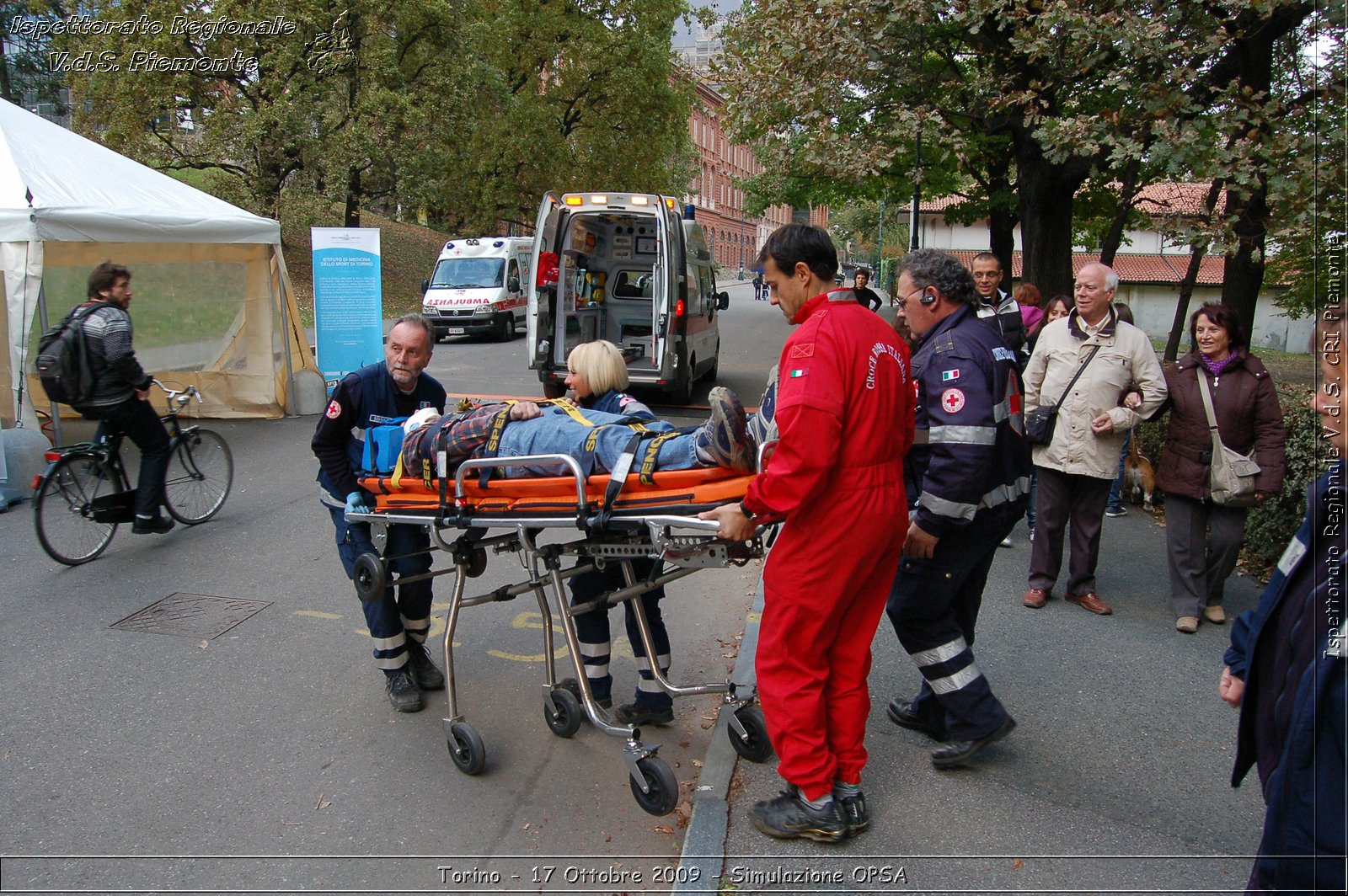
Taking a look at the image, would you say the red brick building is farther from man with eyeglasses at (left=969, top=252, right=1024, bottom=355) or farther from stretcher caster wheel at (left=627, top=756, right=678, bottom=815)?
stretcher caster wheel at (left=627, top=756, right=678, bottom=815)

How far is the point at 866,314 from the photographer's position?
123 inches

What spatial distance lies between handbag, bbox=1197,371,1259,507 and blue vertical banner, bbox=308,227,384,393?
10.3 meters

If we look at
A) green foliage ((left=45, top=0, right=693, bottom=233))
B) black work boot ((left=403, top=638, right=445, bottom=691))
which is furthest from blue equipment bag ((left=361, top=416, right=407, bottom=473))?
green foliage ((left=45, top=0, right=693, bottom=233))

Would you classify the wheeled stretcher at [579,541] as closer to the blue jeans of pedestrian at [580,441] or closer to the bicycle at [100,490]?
the blue jeans of pedestrian at [580,441]

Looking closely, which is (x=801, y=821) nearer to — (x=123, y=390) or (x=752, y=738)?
(x=752, y=738)

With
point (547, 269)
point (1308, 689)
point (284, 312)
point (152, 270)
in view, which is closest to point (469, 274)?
point (547, 269)

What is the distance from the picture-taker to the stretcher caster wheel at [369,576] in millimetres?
3889

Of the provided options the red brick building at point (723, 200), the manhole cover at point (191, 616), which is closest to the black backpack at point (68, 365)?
the manhole cover at point (191, 616)

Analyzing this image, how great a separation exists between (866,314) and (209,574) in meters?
5.08

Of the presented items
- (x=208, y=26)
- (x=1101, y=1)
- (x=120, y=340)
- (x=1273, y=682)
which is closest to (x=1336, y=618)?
(x=1273, y=682)

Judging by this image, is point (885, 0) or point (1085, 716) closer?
point (1085, 716)

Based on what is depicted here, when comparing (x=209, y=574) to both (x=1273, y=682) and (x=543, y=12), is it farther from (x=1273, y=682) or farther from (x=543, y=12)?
(x=543, y=12)

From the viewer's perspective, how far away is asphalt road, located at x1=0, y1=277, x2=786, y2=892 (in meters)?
3.23

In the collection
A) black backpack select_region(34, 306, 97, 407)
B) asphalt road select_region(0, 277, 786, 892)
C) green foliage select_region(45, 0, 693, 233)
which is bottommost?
asphalt road select_region(0, 277, 786, 892)
